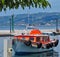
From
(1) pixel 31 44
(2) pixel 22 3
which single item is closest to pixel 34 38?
(1) pixel 31 44

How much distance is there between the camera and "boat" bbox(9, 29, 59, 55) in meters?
38.3

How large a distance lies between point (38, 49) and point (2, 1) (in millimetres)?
35556

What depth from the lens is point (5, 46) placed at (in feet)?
13.9

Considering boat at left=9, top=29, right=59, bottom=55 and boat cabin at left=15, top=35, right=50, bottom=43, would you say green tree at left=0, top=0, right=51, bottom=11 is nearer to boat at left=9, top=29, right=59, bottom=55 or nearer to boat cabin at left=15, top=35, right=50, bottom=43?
boat at left=9, top=29, right=59, bottom=55

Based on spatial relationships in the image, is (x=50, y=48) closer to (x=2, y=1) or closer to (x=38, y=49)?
(x=38, y=49)

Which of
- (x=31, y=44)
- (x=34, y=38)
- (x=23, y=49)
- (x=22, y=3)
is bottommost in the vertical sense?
(x=23, y=49)

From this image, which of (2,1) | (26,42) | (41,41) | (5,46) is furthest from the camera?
(41,41)

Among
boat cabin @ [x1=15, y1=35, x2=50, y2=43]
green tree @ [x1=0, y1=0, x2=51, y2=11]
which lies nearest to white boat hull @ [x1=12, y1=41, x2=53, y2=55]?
boat cabin @ [x1=15, y1=35, x2=50, y2=43]

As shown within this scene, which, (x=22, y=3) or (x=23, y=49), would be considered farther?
(x=23, y=49)

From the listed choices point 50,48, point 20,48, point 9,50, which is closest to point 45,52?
point 50,48

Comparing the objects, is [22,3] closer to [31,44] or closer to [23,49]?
[31,44]

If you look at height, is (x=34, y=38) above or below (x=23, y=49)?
above

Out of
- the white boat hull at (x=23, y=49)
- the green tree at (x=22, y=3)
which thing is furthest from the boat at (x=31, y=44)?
the green tree at (x=22, y=3)

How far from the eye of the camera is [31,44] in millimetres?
38688
